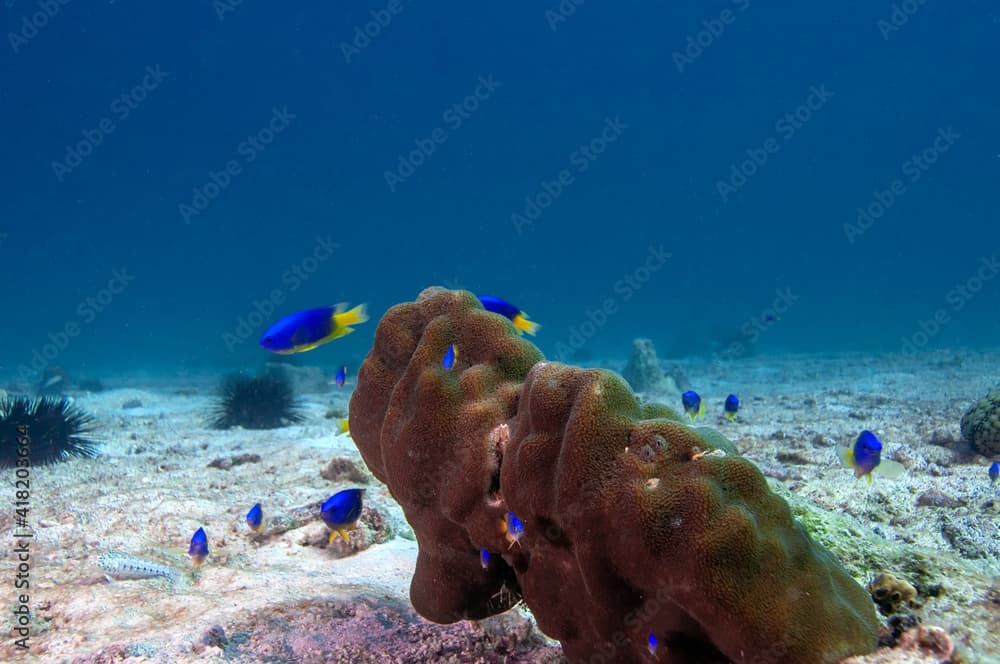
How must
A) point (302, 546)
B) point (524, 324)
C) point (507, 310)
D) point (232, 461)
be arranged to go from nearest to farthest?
point (302, 546), point (507, 310), point (524, 324), point (232, 461)

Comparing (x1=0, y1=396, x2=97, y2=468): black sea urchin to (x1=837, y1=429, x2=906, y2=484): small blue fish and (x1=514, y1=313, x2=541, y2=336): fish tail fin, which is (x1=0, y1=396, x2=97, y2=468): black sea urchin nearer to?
(x1=514, y1=313, x2=541, y2=336): fish tail fin

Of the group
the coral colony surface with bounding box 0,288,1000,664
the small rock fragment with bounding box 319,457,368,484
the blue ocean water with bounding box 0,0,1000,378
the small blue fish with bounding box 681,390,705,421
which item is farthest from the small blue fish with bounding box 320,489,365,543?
the blue ocean water with bounding box 0,0,1000,378

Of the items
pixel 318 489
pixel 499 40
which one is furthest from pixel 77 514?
pixel 499 40

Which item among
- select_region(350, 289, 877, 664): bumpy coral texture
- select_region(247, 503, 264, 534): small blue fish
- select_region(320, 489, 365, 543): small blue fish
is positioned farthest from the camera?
select_region(247, 503, 264, 534): small blue fish

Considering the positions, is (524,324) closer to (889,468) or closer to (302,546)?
(302,546)

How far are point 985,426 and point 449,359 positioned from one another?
7.15m

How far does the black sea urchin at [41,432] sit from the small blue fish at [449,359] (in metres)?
7.58

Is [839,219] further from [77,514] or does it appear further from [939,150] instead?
[77,514]

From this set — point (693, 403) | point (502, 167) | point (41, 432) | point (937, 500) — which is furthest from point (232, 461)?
point (502, 167)

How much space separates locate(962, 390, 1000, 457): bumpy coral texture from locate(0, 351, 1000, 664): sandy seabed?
188mm

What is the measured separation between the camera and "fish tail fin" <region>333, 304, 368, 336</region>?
4.29 metres

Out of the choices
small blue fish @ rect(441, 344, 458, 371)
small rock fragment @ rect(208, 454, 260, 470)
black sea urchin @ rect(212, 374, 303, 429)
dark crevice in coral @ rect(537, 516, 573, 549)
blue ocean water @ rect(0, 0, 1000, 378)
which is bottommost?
dark crevice in coral @ rect(537, 516, 573, 549)

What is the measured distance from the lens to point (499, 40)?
89938mm

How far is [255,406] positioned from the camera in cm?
1189
